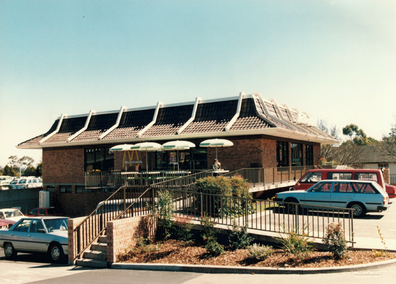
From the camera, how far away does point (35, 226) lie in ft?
45.3

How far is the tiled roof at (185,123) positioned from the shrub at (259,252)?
440 inches

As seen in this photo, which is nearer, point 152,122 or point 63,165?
point 152,122

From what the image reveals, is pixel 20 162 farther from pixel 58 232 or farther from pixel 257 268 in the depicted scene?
pixel 257 268

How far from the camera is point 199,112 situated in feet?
82.2

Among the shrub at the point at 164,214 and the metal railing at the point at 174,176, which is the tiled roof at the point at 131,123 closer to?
the metal railing at the point at 174,176

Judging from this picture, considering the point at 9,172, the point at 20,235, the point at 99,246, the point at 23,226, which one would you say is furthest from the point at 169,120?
the point at 9,172

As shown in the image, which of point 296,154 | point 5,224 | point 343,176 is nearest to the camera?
point 343,176

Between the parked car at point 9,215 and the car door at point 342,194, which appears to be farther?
the parked car at point 9,215

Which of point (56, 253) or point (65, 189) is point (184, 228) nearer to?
point (56, 253)

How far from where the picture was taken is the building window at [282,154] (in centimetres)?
2446

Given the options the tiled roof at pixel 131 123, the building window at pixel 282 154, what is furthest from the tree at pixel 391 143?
the tiled roof at pixel 131 123

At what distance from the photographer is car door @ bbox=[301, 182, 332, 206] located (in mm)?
15945

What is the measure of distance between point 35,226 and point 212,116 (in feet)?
44.1

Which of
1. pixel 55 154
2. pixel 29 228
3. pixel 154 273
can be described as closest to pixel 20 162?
pixel 55 154
